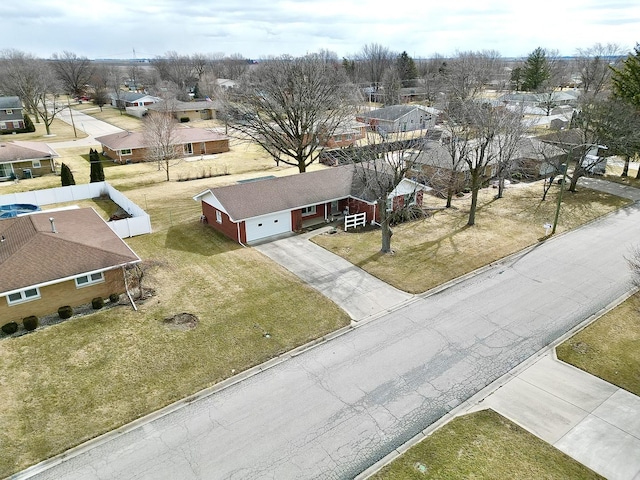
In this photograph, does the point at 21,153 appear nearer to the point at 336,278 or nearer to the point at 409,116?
the point at 336,278

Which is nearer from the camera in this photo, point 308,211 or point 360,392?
point 360,392

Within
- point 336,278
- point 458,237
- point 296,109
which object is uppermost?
point 296,109

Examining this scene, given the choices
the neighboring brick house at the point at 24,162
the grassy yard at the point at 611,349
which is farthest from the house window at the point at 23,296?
the neighboring brick house at the point at 24,162

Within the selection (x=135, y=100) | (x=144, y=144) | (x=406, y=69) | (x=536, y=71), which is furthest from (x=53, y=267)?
(x=406, y=69)

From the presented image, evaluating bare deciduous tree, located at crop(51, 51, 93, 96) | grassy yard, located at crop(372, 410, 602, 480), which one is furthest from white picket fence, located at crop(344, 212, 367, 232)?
bare deciduous tree, located at crop(51, 51, 93, 96)

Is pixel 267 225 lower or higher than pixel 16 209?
lower

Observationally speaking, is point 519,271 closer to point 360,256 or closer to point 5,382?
point 360,256

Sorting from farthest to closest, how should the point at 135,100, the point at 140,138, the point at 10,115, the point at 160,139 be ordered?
the point at 135,100
the point at 10,115
the point at 140,138
the point at 160,139

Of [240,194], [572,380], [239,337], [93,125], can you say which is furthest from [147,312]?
[93,125]
